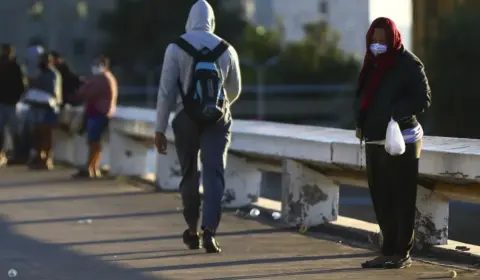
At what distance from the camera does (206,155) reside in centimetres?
867

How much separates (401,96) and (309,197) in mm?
2557

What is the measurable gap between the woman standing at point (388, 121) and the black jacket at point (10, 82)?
9.83 m

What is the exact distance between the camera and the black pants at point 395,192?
25.5 feet

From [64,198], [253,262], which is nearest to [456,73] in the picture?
[64,198]

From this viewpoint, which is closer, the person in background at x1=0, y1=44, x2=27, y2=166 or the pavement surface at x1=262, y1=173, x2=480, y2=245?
the pavement surface at x1=262, y1=173, x2=480, y2=245

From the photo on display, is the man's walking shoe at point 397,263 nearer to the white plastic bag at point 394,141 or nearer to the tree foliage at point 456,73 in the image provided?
the white plastic bag at point 394,141

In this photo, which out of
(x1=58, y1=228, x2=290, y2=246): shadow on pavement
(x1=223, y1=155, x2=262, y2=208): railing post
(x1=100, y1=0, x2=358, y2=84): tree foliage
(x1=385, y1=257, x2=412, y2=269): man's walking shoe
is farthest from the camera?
(x1=100, y1=0, x2=358, y2=84): tree foliage

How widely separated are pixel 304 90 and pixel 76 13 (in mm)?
26006

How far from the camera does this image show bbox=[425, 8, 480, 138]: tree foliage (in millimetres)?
45062

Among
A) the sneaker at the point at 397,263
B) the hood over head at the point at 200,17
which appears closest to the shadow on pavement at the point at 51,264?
the sneaker at the point at 397,263

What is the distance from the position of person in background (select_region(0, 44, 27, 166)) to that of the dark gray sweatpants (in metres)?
8.64

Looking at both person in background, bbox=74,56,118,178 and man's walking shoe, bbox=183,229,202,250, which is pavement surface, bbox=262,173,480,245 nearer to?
person in background, bbox=74,56,118,178

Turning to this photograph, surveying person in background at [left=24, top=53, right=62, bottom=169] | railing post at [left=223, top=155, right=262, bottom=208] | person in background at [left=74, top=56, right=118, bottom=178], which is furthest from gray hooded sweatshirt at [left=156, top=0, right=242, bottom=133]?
person in background at [left=24, top=53, right=62, bottom=169]

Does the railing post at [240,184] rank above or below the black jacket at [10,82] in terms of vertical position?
below
